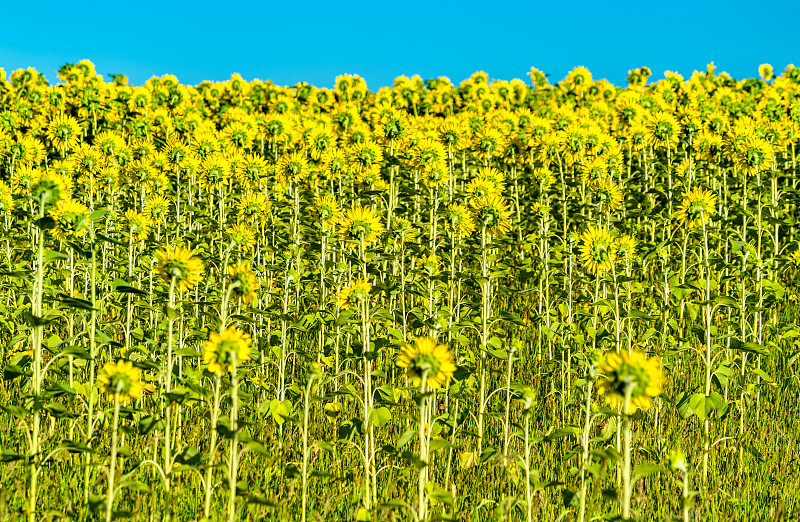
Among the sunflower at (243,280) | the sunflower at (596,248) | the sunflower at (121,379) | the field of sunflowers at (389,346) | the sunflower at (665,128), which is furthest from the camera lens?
the sunflower at (665,128)

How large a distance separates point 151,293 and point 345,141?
4.71 meters

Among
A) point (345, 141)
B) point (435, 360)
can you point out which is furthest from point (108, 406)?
point (345, 141)

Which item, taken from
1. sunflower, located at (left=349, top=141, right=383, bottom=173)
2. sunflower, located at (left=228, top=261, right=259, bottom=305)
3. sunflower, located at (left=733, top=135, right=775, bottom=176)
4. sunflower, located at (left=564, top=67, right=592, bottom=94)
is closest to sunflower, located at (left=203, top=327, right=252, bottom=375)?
sunflower, located at (left=228, top=261, right=259, bottom=305)

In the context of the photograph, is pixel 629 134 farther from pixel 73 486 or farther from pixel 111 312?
pixel 73 486

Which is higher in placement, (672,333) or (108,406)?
(672,333)

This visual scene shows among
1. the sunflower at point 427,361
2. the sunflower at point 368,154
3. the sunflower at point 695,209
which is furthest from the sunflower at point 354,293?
the sunflower at point 368,154

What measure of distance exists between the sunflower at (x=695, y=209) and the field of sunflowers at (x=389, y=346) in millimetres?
21

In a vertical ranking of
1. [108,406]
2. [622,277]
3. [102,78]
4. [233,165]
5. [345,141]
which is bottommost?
[108,406]

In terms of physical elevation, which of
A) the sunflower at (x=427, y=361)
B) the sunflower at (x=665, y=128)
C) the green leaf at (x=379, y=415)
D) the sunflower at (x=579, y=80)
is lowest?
the green leaf at (x=379, y=415)

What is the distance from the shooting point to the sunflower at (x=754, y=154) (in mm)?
6797

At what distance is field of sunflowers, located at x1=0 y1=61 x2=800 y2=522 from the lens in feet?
11.0

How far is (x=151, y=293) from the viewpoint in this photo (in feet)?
15.7

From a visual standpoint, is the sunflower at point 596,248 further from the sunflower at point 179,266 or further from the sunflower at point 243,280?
the sunflower at point 179,266

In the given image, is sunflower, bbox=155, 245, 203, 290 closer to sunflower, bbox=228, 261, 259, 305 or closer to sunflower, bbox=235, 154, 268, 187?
sunflower, bbox=228, 261, 259, 305
